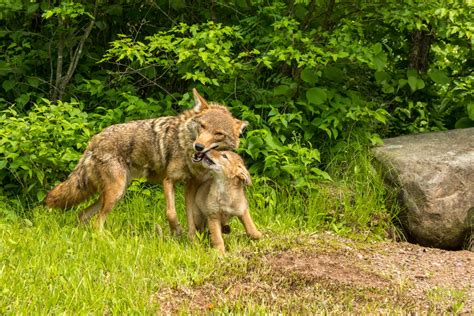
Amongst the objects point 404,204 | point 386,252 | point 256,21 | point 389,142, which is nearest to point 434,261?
point 386,252

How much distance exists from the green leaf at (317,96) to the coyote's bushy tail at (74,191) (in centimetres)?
298

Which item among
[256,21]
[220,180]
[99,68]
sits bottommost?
[99,68]

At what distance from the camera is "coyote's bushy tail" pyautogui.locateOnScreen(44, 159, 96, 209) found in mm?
7852

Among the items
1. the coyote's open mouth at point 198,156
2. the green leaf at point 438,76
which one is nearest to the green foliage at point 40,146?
the coyote's open mouth at point 198,156

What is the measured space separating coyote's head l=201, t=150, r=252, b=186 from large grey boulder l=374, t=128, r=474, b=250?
2337mm

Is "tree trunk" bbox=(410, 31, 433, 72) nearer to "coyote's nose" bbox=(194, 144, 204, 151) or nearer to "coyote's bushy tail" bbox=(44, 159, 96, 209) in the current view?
"coyote's nose" bbox=(194, 144, 204, 151)

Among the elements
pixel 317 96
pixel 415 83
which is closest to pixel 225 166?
pixel 317 96

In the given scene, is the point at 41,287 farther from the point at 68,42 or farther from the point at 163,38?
the point at 68,42

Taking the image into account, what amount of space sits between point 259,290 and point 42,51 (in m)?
6.02

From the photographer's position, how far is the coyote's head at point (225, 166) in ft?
23.2

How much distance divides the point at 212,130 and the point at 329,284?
193 cm

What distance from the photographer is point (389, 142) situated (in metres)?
9.40

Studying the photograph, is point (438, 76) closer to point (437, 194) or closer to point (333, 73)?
point (333, 73)

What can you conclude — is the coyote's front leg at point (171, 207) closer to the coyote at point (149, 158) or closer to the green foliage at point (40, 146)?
the coyote at point (149, 158)
